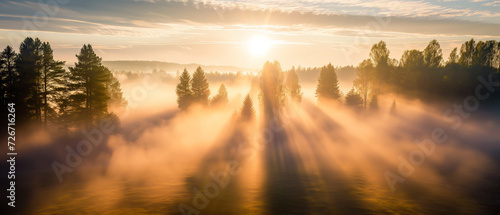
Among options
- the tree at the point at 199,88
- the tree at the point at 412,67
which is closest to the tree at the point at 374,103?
the tree at the point at 412,67

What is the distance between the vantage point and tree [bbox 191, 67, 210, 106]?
65.6 meters

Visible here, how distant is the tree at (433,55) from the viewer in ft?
262

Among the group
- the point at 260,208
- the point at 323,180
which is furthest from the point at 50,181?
the point at 323,180

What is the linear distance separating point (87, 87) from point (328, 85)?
5414cm

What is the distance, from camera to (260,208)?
74.0 ft

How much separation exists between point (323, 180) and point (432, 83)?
5828 cm

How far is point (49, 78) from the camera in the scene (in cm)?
3831

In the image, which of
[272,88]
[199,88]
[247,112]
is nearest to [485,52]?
[272,88]

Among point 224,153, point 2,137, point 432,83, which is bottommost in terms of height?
point 224,153

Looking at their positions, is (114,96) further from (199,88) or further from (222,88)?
(222,88)

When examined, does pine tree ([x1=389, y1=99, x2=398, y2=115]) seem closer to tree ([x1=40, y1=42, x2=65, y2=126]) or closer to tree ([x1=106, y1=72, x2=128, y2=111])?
tree ([x1=106, y1=72, x2=128, y2=111])

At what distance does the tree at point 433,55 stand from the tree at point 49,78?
84.6 m

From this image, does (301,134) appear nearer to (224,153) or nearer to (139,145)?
(224,153)

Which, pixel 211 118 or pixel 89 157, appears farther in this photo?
pixel 211 118
